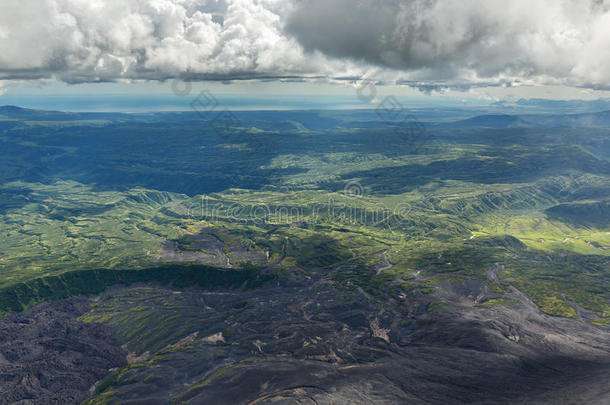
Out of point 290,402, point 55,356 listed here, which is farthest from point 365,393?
point 55,356

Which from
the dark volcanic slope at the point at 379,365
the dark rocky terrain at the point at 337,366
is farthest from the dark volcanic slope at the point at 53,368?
the dark volcanic slope at the point at 379,365

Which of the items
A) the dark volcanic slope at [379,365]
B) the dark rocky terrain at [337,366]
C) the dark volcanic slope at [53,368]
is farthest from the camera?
the dark volcanic slope at [53,368]

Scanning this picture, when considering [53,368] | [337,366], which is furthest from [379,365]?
[53,368]

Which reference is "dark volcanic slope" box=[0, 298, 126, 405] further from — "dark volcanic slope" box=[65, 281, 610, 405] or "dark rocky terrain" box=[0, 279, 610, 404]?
"dark volcanic slope" box=[65, 281, 610, 405]

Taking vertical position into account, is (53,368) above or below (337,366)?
below

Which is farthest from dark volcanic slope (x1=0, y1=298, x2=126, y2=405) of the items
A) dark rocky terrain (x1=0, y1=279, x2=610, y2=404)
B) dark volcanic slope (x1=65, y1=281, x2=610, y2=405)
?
dark volcanic slope (x1=65, y1=281, x2=610, y2=405)

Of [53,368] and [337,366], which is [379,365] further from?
[53,368]

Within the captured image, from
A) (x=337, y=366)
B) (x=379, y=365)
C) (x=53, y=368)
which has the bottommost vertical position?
(x=53, y=368)

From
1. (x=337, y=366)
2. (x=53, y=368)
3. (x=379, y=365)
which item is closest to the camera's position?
(x=379, y=365)

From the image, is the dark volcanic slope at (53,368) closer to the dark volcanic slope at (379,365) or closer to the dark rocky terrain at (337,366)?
the dark rocky terrain at (337,366)

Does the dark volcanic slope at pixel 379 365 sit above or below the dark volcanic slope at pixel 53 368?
above

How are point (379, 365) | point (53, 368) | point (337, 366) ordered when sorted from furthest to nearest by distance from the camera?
1. point (53, 368)
2. point (337, 366)
3. point (379, 365)

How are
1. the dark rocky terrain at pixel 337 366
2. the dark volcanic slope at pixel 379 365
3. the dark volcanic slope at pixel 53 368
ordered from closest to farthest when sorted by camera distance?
the dark volcanic slope at pixel 379 365 → the dark rocky terrain at pixel 337 366 → the dark volcanic slope at pixel 53 368
